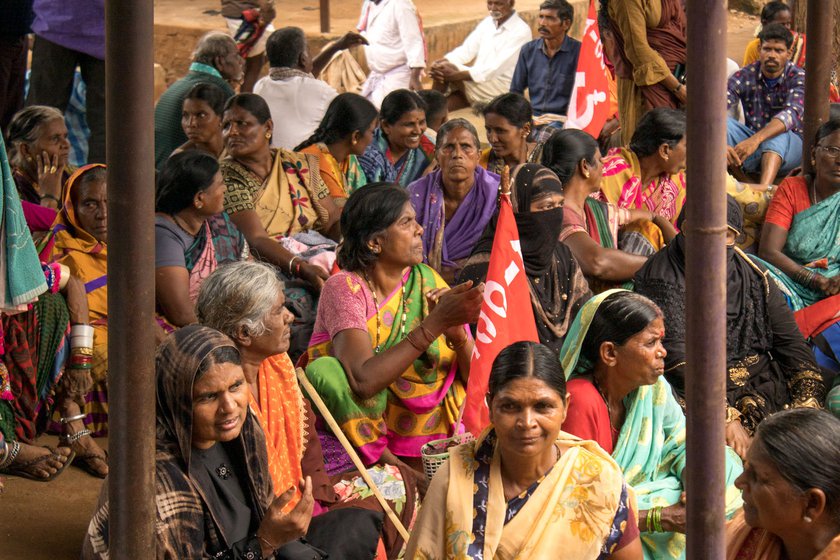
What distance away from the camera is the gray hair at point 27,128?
594 cm

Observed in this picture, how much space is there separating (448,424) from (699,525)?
220 cm

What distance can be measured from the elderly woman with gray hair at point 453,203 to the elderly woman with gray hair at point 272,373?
206 centimetres

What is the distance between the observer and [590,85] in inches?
321

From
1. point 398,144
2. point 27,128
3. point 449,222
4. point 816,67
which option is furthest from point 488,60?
point 27,128

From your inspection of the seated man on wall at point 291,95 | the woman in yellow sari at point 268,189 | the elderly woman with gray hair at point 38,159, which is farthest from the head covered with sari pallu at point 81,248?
the seated man on wall at point 291,95

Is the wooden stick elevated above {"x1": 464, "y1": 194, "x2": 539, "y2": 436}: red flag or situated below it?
below

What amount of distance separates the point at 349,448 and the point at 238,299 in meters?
0.63

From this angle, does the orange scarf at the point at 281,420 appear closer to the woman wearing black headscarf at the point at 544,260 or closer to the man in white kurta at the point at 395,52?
the woman wearing black headscarf at the point at 544,260

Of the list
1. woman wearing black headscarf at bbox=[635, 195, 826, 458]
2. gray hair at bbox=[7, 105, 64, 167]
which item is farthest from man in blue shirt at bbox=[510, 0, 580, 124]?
gray hair at bbox=[7, 105, 64, 167]

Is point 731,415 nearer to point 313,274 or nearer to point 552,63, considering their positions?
point 313,274

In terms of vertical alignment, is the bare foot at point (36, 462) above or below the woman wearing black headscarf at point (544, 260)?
below

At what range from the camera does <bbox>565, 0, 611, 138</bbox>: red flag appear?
812 centimetres

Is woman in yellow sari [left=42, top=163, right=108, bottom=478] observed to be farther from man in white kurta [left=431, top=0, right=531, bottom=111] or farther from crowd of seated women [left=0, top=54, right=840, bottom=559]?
man in white kurta [left=431, top=0, right=531, bottom=111]

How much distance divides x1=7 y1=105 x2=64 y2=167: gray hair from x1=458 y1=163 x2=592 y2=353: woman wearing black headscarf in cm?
210
